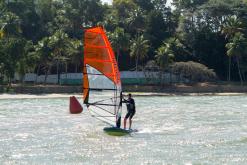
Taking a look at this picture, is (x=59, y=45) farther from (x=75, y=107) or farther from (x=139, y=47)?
(x=75, y=107)

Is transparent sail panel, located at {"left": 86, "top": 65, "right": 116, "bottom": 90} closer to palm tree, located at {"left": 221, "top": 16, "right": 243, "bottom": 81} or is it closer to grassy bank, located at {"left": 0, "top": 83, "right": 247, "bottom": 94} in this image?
grassy bank, located at {"left": 0, "top": 83, "right": 247, "bottom": 94}

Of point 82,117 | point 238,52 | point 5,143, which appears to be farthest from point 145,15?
point 5,143

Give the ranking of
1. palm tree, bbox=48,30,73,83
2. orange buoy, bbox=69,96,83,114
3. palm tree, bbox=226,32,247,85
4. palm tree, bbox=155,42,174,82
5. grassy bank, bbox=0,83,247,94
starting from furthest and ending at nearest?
palm tree, bbox=226,32,247,85
palm tree, bbox=155,42,174,82
palm tree, bbox=48,30,73,83
grassy bank, bbox=0,83,247,94
orange buoy, bbox=69,96,83,114

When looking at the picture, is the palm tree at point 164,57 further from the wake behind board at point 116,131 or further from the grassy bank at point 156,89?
the wake behind board at point 116,131

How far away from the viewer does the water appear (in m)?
18.3

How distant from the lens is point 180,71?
2899 inches

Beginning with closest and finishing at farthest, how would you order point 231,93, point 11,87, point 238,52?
point 11,87 < point 231,93 < point 238,52

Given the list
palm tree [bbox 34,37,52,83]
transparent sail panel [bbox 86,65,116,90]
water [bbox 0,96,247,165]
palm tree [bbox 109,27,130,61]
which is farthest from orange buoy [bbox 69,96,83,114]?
palm tree [bbox 109,27,130,61]

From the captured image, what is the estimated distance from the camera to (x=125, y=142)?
860 inches

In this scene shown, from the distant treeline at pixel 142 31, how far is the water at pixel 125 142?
39.3 m

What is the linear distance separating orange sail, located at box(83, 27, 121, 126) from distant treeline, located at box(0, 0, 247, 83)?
144ft

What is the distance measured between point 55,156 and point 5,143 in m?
3.86

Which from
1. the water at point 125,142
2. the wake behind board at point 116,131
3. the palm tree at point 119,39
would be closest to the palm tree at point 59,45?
the palm tree at point 119,39

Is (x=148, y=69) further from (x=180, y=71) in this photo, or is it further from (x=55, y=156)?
(x=55, y=156)
